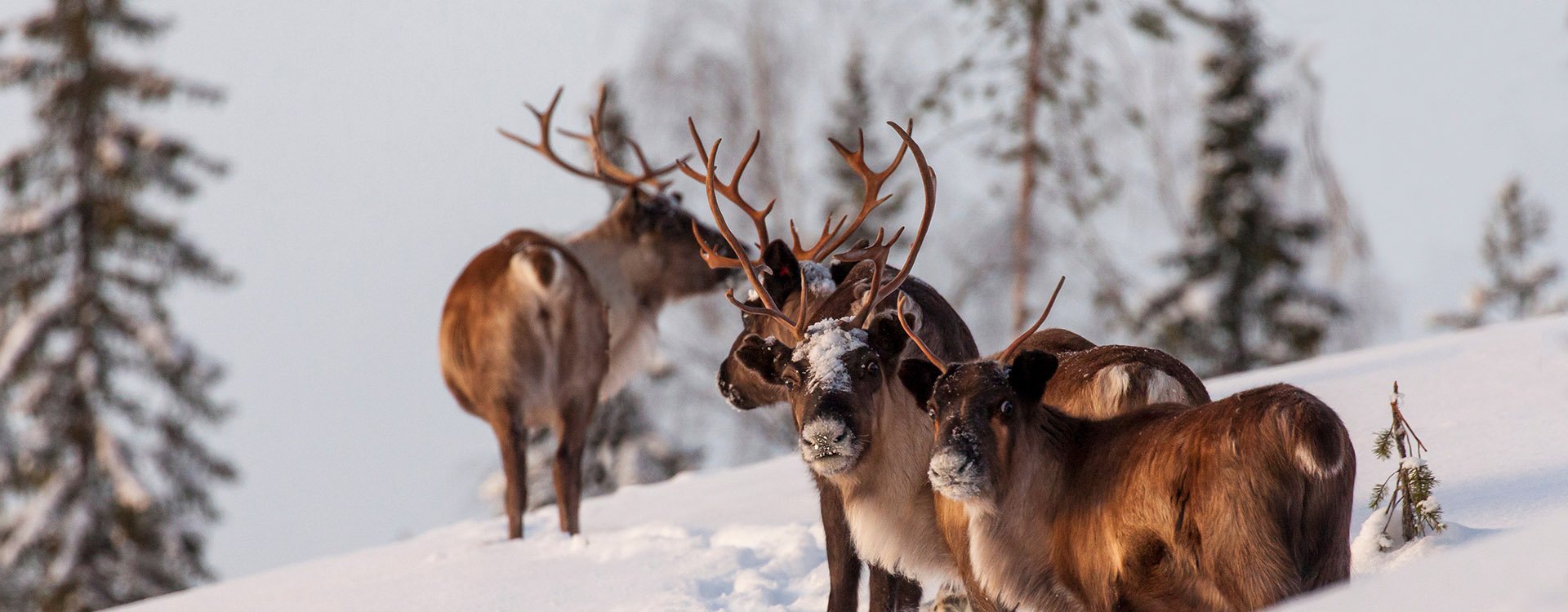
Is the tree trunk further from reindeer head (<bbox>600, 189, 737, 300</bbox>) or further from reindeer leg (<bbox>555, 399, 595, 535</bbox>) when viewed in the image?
reindeer leg (<bbox>555, 399, 595, 535</bbox>)

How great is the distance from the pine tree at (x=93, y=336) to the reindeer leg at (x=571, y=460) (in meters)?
11.6

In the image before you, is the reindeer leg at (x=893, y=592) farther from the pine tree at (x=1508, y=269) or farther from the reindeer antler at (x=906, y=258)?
the pine tree at (x=1508, y=269)

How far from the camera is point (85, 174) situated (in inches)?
775

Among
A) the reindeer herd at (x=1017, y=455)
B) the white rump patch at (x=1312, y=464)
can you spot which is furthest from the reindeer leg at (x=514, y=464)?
the white rump patch at (x=1312, y=464)

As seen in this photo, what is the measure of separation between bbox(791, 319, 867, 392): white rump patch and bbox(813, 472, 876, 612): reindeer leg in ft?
2.19

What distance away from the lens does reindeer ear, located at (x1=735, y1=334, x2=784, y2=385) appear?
5.50m

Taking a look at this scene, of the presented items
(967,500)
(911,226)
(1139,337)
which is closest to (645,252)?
(967,500)

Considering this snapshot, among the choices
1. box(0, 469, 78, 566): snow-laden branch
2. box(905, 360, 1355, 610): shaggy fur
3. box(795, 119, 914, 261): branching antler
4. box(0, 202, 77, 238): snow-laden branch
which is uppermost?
box(0, 202, 77, 238): snow-laden branch

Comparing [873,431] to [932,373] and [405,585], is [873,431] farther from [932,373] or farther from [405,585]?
[405,585]

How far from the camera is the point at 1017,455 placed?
4699 mm

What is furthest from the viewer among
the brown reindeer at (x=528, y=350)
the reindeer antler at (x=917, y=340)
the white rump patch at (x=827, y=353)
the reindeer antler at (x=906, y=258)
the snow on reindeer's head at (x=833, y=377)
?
the brown reindeer at (x=528, y=350)

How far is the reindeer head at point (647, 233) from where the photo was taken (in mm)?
10430

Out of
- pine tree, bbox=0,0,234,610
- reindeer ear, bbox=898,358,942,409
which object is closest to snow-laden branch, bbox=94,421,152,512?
pine tree, bbox=0,0,234,610

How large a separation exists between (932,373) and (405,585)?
159 inches
